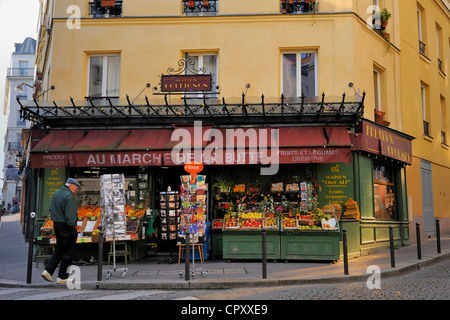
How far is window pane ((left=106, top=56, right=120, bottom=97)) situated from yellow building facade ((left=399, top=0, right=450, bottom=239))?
30.3 feet

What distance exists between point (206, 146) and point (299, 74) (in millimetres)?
3521

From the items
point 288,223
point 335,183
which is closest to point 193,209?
point 288,223

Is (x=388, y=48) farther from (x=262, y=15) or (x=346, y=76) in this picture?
(x=262, y=15)

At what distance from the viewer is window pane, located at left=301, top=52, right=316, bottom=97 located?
12.9 metres

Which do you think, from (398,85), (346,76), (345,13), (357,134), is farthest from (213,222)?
(398,85)

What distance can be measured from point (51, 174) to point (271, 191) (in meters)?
5.99

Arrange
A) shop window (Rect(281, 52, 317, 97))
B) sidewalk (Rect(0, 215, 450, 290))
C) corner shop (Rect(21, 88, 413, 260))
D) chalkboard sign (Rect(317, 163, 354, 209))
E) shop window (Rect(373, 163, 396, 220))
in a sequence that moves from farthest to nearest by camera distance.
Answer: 1. shop window (Rect(373, 163, 396, 220))
2. shop window (Rect(281, 52, 317, 97))
3. chalkboard sign (Rect(317, 163, 354, 209))
4. corner shop (Rect(21, 88, 413, 260))
5. sidewalk (Rect(0, 215, 450, 290))

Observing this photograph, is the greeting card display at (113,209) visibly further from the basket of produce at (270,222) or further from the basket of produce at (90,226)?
the basket of produce at (270,222)

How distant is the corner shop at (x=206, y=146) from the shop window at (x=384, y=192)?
633mm

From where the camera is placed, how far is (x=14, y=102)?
209 ft

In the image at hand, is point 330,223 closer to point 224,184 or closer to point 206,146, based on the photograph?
→ point 224,184

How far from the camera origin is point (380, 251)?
13016 mm

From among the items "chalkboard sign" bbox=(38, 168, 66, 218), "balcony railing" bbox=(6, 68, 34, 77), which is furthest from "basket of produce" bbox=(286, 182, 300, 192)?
"balcony railing" bbox=(6, 68, 34, 77)

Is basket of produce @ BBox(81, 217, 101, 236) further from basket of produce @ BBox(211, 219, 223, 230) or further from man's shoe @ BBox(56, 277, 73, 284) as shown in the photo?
basket of produce @ BBox(211, 219, 223, 230)
